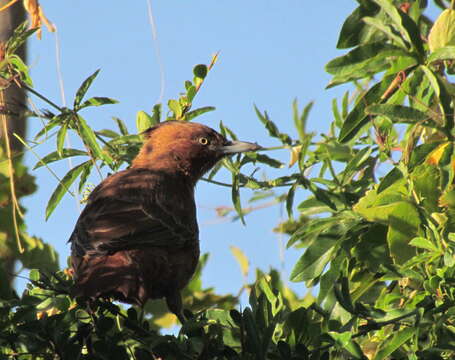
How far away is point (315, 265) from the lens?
392 centimetres

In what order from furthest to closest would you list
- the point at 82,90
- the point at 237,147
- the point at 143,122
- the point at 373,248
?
the point at 237,147 → the point at 143,122 → the point at 82,90 → the point at 373,248

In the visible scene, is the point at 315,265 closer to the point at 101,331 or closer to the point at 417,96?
the point at 417,96

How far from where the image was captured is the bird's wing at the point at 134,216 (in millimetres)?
4688

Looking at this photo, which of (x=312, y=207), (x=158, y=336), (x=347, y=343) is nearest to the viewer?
(x=347, y=343)

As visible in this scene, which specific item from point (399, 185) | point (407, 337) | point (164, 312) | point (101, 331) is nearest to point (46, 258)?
point (164, 312)

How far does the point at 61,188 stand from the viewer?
14.9 ft

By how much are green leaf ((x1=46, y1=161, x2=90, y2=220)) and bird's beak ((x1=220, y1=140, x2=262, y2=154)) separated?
1.06 m

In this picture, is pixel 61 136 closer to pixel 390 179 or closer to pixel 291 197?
pixel 291 197

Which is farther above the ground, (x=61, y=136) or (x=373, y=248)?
(x=61, y=136)

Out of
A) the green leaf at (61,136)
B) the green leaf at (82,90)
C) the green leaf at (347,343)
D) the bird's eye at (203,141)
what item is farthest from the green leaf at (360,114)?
the bird's eye at (203,141)

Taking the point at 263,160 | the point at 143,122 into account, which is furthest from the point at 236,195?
the point at 143,122

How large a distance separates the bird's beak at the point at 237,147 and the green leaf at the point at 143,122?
0.63 m

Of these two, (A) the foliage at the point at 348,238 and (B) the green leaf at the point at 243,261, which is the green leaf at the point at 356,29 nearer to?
(A) the foliage at the point at 348,238

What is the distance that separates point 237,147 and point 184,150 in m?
0.96
